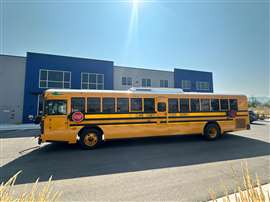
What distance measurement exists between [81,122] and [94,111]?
2.35 feet

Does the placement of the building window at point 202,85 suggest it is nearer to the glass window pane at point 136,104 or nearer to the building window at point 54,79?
the building window at point 54,79

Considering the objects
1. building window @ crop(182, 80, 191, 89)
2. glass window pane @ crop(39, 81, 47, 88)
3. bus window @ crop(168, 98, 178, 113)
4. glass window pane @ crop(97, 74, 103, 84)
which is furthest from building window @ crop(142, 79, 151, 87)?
bus window @ crop(168, 98, 178, 113)

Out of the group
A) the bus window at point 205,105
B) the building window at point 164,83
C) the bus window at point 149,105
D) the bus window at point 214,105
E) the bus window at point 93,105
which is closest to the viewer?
the bus window at point 93,105

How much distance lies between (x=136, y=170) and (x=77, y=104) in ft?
12.5

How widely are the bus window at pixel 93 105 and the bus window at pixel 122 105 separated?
35.8 inches

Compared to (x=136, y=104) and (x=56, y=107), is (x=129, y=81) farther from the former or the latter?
(x=56, y=107)

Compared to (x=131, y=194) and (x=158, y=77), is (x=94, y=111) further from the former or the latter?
(x=158, y=77)

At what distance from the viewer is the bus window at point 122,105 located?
6836mm

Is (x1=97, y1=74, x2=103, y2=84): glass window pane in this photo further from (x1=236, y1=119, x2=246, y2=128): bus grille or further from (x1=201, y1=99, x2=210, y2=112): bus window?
(x1=236, y1=119, x2=246, y2=128): bus grille

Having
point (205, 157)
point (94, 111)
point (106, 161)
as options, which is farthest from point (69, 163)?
point (205, 157)

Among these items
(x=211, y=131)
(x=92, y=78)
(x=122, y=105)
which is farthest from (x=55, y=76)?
(x=211, y=131)

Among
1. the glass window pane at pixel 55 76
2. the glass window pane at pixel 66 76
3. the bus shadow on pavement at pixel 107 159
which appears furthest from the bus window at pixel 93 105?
the glass window pane at pixel 55 76

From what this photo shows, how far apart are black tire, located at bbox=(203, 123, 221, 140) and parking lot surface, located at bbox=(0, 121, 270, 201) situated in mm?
1319

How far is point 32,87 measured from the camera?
17297 millimetres
